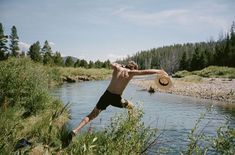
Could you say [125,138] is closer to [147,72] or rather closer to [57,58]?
[147,72]

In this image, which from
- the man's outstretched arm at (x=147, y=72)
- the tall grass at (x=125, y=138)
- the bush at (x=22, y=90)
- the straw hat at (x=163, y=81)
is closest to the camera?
the tall grass at (x=125, y=138)

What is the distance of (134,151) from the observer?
573cm

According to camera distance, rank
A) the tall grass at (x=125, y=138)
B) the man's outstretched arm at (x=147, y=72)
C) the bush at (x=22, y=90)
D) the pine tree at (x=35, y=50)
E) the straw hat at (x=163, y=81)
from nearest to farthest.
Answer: the tall grass at (x=125, y=138) → the man's outstretched arm at (x=147, y=72) → the straw hat at (x=163, y=81) → the bush at (x=22, y=90) → the pine tree at (x=35, y=50)

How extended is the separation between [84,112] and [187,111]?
733 centimetres

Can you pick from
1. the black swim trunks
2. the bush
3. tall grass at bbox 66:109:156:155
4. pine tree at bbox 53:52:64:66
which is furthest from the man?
pine tree at bbox 53:52:64:66

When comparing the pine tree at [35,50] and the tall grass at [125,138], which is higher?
the pine tree at [35,50]

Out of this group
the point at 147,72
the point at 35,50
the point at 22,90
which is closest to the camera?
the point at 147,72

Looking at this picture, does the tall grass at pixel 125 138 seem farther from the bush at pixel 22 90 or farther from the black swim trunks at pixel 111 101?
the bush at pixel 22 90

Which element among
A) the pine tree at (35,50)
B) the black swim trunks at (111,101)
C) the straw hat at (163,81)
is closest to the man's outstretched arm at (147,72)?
the straw hat at (163,81)

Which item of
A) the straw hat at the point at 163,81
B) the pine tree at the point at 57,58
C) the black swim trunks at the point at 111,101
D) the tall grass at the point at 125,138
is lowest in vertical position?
the tall grass at the point at 125,138

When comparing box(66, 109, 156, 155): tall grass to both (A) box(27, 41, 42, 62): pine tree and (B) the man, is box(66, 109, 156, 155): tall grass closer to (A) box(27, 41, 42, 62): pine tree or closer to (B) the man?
(B) the man

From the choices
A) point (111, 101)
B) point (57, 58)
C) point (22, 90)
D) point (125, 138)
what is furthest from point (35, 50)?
point (125, 138)

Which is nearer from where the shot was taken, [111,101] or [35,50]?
[111,101]

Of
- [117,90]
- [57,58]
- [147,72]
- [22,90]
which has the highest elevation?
[57,58]
